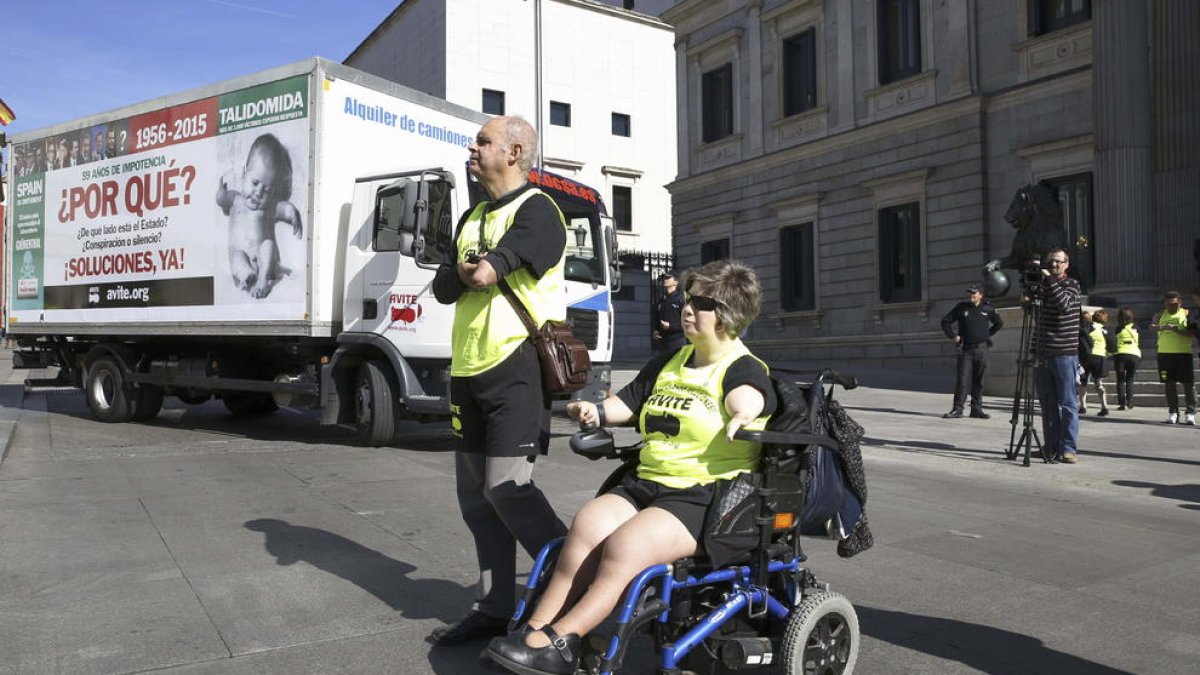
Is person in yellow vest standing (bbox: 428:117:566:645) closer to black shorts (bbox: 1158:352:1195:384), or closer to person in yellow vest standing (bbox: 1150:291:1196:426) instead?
person in yellow vest standing (bbox: 1150:291:1196:426)

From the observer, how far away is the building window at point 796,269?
26609 millimetres

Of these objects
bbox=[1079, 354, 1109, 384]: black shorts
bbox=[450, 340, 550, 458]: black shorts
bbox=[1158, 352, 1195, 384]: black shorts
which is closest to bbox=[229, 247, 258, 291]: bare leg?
bbox=[450, 340, 550, 458]: black shorts

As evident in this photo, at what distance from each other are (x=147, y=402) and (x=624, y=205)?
109 feet

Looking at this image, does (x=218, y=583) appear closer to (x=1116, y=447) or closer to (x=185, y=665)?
(x=185, y=665)

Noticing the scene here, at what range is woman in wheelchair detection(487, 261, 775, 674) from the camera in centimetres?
276

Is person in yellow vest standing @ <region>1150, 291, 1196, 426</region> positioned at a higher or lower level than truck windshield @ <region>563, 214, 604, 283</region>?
lower

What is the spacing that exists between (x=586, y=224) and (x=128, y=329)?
18.9 ft

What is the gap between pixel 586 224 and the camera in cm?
1009

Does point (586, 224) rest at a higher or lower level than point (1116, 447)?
higher

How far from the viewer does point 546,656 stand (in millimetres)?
2732

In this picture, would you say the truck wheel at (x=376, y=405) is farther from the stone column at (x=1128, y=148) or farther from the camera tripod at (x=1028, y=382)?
the stone column at (x=1128, y=148)

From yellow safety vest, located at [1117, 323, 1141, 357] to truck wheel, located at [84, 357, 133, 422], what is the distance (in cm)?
1352

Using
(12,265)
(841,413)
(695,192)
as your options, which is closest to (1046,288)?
(841,413)

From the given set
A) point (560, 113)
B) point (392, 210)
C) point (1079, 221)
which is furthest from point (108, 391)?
point (560, 113)
